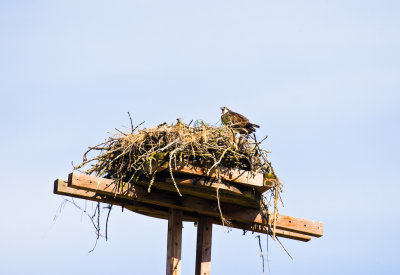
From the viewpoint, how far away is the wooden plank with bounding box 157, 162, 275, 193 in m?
7.98

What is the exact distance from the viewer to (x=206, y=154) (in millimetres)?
8055

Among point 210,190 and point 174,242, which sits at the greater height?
point 210,190

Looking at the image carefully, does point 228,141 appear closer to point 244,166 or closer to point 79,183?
point 244,166

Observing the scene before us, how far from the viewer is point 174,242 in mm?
8344

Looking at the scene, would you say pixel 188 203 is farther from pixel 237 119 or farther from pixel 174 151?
pixel 237 119

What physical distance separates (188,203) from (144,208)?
2.07ft

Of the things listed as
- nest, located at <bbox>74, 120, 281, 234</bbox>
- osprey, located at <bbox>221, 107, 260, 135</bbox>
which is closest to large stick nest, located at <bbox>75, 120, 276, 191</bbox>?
nest, located at <bbox>74, 120, 281, 234</bbox>

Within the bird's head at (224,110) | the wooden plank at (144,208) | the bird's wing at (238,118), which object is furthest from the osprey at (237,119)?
the wooden plank at (144,208)

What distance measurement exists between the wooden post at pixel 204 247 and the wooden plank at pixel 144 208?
0.20 meters

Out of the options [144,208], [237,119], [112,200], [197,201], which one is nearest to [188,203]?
[197,201]

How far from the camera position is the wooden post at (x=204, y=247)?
8.49 metres

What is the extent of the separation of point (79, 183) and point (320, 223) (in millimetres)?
3116

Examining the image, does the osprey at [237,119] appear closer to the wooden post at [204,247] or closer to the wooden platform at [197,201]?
the wooden platform at [197,201]

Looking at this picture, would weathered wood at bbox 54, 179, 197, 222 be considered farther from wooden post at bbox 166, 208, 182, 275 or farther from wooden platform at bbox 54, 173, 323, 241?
wooden post at bbox 166, 208, 182, 275
